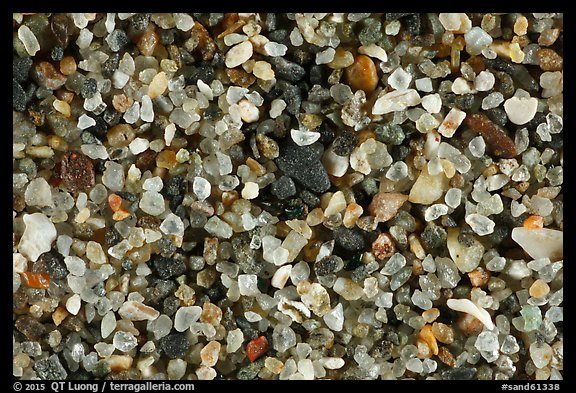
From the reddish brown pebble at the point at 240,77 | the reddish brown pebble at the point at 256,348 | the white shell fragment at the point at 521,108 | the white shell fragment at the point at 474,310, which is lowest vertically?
the reddish brown pebble at the point at 256,348

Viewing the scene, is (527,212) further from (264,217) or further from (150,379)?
(150,379)

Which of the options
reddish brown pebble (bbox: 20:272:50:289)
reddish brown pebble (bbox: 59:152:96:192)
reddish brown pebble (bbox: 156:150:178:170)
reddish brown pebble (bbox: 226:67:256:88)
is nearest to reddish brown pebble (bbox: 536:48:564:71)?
reddish brown pebble (bbox: 226:67:256:88)

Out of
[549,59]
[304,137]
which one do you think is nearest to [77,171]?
[304,137]

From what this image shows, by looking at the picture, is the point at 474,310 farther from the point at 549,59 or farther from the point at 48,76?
the point at 48,76

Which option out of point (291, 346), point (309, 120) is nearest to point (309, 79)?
point (309, 120)

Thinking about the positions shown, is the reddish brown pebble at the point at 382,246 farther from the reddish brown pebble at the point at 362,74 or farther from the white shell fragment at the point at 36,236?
the white shell fragment at the point at 36,236

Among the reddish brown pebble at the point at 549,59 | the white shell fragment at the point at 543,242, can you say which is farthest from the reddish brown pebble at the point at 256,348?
the reddish brown pebble at the point at 549,59

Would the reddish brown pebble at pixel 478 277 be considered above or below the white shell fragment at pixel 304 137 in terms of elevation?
below
